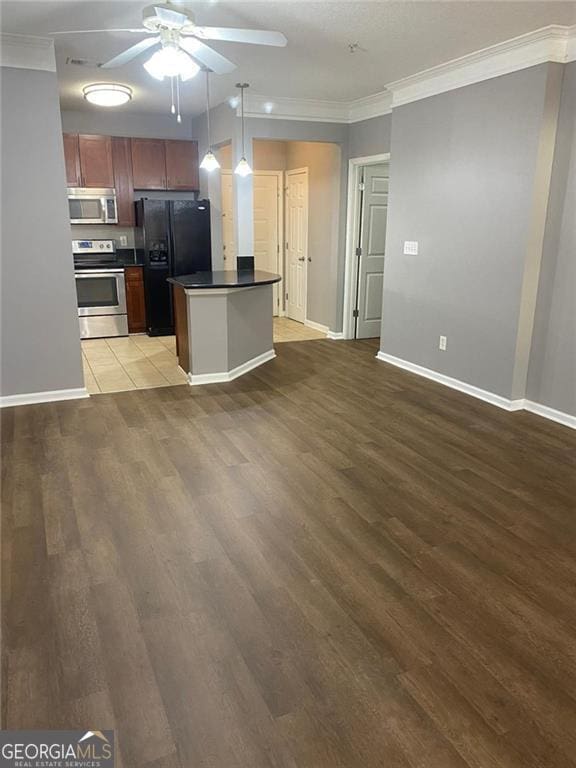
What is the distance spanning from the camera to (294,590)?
7.73 ft

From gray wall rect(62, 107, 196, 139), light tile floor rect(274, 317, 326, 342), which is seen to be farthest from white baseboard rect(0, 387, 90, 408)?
gray wall rect(62, 107, 196, 139)

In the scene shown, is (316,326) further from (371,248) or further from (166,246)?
(166,246)

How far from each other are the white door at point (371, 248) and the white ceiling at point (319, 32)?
1.32m

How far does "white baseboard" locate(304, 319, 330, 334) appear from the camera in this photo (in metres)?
7.45

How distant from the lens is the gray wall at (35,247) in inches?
162

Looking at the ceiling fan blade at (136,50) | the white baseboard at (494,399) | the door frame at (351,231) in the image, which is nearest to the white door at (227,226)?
the door frame at (351,231)

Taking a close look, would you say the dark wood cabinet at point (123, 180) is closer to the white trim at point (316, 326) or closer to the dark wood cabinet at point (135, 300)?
the dark wood cabinet at point (135, 300)

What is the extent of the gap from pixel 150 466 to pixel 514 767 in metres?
2.51

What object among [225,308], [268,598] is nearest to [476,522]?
[268,598]

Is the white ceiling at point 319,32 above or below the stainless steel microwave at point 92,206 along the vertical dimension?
above

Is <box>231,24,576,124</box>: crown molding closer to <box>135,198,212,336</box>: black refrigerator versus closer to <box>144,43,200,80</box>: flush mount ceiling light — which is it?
<box>135,198,212,336</box>: black refrigerator

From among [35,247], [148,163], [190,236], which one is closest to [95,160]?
[148,163]

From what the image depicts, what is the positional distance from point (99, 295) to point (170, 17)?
4.60 m

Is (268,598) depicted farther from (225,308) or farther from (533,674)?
(225,308)
